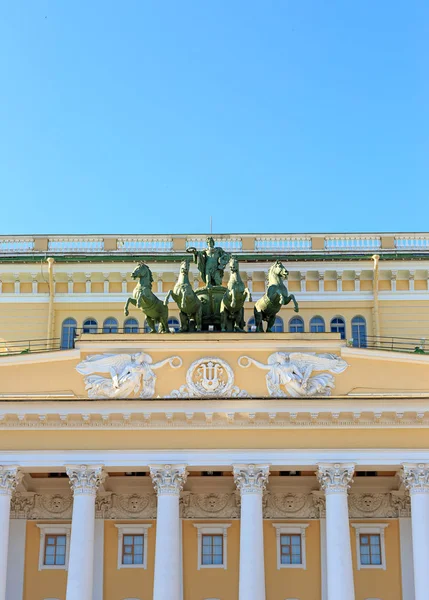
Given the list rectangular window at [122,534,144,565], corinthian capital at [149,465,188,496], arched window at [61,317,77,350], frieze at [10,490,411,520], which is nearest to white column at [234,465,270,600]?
corinthian capital at [149,465,188,496]

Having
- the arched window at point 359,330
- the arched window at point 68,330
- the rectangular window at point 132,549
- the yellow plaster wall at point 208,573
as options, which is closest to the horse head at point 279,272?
the arched window at point 359,330

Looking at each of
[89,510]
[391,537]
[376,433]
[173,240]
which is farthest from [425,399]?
[173,240]

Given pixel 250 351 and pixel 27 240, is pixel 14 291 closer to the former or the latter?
pixel 27 240

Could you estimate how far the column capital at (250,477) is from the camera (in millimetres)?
31656

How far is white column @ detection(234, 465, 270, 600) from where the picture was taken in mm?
30578

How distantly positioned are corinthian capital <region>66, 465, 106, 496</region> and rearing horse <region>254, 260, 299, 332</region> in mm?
6103

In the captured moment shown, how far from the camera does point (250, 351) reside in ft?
108

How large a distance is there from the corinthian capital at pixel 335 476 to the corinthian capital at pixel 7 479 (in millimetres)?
7778

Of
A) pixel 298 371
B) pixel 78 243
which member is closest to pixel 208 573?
pixel 298 371

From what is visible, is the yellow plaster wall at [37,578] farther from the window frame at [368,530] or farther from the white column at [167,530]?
the window frame at [368,530]

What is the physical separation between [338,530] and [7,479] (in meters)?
8.45

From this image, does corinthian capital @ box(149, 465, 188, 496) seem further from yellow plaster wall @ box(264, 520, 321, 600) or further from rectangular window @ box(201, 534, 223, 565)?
yellow plaster wall @ box(264, 520, 321, 600)

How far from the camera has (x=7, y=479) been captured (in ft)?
104

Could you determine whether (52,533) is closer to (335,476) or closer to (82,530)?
(82,530)
